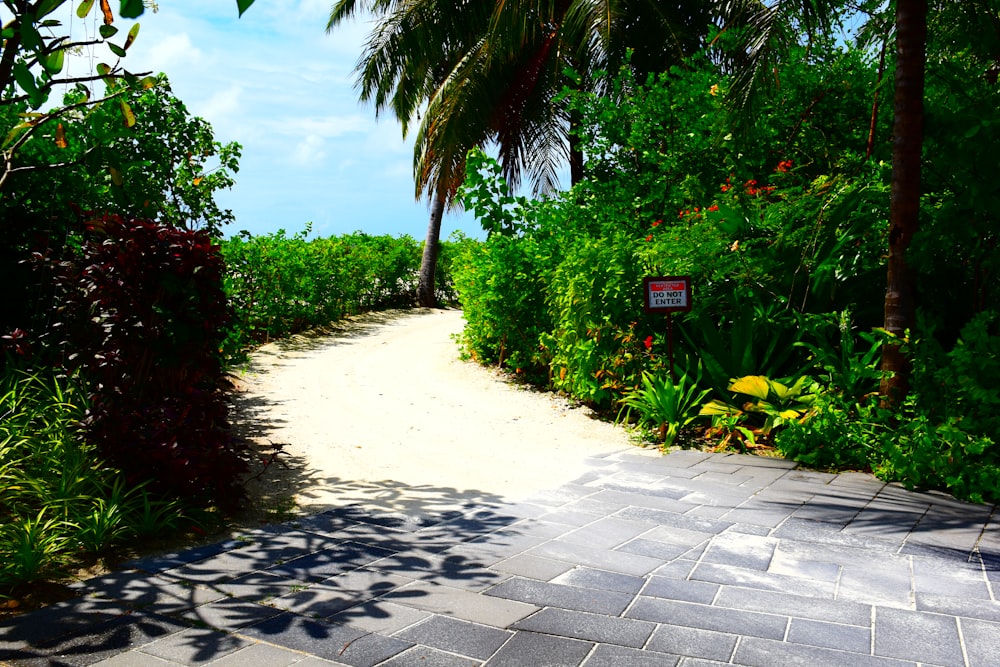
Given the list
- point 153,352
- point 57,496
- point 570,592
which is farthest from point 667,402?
point 57,496

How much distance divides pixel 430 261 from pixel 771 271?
12658 millimetres

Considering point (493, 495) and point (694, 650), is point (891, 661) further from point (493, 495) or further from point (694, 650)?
point (493, 495)

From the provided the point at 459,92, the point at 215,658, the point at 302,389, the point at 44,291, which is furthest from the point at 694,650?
the point at 459,92

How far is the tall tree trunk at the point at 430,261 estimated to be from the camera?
750 inches

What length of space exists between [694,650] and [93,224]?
4055 mm

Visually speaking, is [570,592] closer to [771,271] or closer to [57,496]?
[57,496]

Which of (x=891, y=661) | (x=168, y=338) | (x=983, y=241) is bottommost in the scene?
(x=891, y=661)

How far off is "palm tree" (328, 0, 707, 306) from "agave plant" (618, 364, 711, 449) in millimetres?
7409

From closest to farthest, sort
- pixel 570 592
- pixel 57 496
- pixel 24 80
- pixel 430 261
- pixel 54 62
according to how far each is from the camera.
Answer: pixel 24 80 < pixel 54 62 < pixel 570 592 < pixel 57 496 < pixel 430 261

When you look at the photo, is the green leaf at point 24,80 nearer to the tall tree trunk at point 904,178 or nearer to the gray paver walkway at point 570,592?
the gray paver walkway at point 570,592

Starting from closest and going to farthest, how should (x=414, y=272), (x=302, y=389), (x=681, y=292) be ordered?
(x=681, y=292) → (x=302, y=389) → (x=414, y=272)

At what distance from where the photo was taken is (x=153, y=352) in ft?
15.7

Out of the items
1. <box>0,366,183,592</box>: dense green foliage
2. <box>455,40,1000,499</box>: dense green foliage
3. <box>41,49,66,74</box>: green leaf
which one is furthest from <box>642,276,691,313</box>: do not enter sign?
<box>41,49,66,74</box>: green leaf

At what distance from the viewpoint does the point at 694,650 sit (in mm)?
3072
